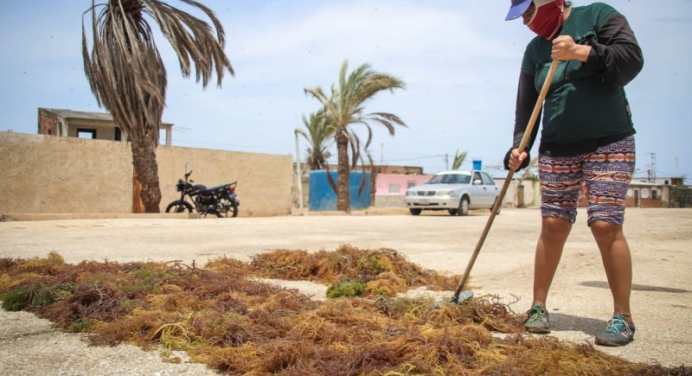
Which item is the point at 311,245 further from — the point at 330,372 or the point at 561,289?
the point at 330,372

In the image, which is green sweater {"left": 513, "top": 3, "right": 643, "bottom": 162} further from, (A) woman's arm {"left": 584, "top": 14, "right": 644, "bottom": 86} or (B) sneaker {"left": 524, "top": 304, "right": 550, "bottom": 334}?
(B) sneaker {"left": 524, "top": 304, "right": 550, "bottom": 334}

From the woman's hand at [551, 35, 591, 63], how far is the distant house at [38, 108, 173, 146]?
92.4 feet

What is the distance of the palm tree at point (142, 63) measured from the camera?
49.5ft

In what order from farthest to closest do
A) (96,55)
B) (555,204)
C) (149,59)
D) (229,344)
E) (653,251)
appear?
(149,59), (96,55), (653,251), (555,204), (229,344)

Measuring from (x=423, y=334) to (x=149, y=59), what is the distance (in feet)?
49.2

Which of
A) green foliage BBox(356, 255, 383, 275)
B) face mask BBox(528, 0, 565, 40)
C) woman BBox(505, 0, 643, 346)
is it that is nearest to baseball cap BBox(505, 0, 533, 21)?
woman BBox(505, 0, 643, 346)

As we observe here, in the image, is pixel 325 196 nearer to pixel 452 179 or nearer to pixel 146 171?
pixel 452 179

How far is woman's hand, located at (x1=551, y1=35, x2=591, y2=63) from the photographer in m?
3.05

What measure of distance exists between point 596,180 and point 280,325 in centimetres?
186

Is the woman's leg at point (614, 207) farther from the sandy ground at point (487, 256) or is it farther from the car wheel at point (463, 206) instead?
the car wheel at point (463, 206)

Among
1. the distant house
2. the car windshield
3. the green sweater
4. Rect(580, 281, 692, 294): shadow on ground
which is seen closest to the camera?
the green sweater

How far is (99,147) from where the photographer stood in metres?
17.4

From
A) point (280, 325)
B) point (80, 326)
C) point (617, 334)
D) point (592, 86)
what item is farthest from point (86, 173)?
point (617, 334)

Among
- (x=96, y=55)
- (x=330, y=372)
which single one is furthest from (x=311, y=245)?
(x=96, y=55)
